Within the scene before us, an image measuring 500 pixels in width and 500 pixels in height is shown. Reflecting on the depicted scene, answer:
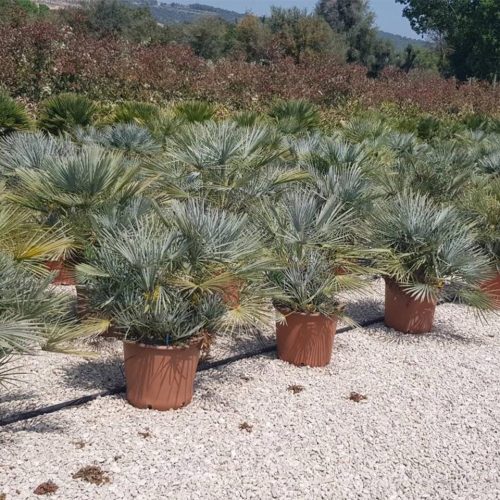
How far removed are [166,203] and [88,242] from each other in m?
0.71

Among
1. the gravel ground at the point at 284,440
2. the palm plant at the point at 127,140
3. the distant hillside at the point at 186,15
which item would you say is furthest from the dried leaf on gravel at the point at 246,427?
the distant hillside at the point at 186,15

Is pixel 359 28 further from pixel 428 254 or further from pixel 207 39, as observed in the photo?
pixel 428 254

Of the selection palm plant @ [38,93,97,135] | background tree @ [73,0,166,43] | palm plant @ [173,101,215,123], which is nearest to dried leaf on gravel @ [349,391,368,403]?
palm plant @ [173,101,215,123]

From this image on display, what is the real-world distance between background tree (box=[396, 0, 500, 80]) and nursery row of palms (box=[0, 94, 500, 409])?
33.9 meters

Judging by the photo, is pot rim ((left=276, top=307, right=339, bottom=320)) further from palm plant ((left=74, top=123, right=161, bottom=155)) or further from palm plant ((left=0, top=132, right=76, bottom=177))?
palm plant ((left=74, top=123, right=161, bottom=155))

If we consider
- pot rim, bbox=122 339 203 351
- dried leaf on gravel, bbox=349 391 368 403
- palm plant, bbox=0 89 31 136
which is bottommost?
dried leaf on gravel, bbox=349 391 368 403

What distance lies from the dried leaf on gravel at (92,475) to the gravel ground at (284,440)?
0.02m

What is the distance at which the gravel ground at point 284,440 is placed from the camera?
10.1 feet

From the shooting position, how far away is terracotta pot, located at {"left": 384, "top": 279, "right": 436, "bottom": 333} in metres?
5.08

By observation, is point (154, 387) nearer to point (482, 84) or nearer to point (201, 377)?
point (201, 377)

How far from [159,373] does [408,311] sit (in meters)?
2.18

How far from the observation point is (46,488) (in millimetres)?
2896

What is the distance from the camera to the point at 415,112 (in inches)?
655

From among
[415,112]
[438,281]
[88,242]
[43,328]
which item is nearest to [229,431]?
[43,328]
